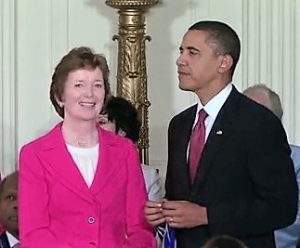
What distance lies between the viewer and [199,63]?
12.5 feet

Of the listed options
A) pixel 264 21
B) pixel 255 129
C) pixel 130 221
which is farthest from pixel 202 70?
pixel 264 21

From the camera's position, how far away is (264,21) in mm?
6016

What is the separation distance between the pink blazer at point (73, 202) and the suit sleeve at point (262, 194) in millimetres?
→ 260

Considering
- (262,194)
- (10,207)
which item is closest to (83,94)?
(262,194)

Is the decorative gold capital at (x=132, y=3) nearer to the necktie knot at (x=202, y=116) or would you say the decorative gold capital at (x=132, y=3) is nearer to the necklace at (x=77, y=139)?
the necktie knot at (x=202, y=116)

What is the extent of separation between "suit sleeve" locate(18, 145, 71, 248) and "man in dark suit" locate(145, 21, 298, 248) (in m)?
0.35

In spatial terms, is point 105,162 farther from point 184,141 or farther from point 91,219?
point 184,141

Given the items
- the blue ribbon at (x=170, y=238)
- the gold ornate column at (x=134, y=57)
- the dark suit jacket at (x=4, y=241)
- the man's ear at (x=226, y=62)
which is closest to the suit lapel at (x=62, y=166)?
the blue ribbon at (x=170, y=238)

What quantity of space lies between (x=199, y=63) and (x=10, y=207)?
884 mm

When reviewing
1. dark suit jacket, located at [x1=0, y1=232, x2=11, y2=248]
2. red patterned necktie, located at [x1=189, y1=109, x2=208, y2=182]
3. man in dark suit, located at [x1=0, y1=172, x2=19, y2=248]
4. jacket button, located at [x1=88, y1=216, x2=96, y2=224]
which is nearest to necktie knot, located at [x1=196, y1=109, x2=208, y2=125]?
red patterned necktie, located at [x1=189, y1=109, x2=208, y2=182]

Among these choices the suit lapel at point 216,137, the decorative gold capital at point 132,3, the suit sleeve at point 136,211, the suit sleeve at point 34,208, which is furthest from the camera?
the decorative gold capital at point 132,3

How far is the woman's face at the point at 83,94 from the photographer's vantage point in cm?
351

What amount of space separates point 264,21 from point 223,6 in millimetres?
248

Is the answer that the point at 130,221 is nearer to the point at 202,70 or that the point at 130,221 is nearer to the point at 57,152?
the point at 57,152
